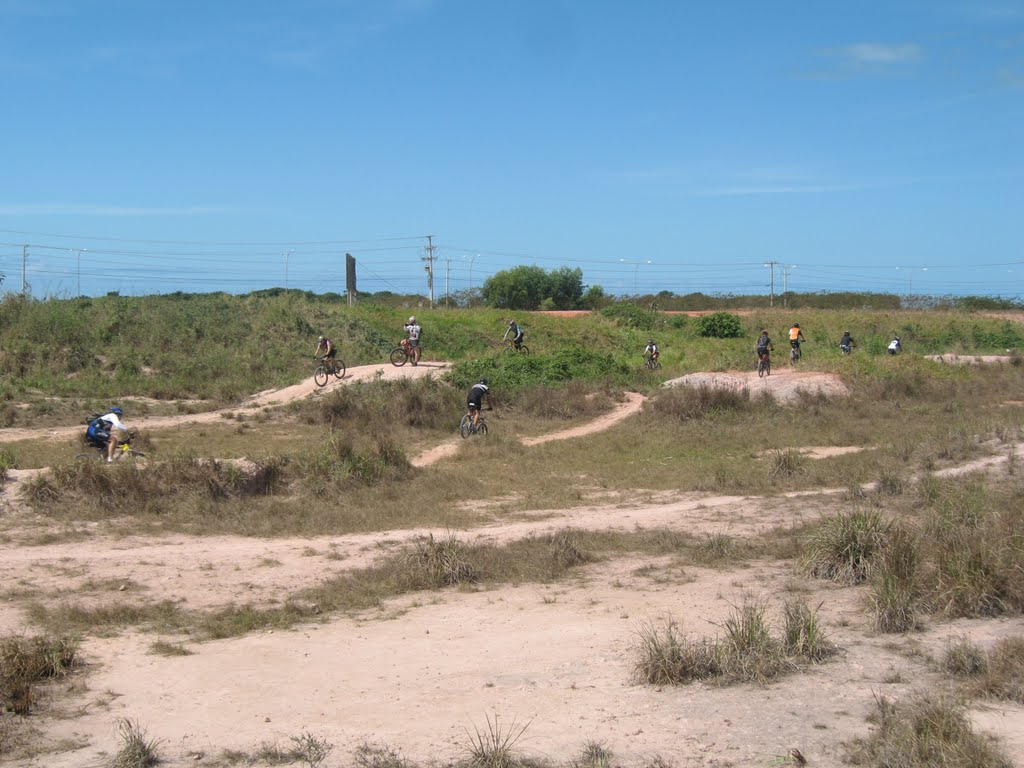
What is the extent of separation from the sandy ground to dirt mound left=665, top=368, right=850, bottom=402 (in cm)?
1601

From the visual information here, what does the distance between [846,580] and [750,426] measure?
13385 millimetres

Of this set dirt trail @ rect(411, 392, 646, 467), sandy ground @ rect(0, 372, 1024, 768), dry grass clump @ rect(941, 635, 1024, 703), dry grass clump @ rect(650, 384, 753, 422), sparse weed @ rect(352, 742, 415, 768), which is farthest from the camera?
dry grass clump @ rect(650, 384, 753, 422)

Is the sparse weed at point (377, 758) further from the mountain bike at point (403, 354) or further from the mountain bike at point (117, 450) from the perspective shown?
the mountain bike at point (403, 354)

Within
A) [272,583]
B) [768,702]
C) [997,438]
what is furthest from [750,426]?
[768,702]

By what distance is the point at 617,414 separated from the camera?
2559 centimetres

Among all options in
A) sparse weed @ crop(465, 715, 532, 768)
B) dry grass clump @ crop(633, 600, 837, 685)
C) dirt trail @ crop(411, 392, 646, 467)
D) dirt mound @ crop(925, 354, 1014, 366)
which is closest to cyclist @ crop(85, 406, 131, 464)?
dirt trail @ crop(411, 392, 646, 467)

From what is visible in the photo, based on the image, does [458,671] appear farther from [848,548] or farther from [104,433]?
[104,433]

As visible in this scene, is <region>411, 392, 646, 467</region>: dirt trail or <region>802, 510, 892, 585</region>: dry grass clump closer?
<region>802, 510, 892, 585</region>: dry grass clump

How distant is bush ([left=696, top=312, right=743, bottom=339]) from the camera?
4966 cm

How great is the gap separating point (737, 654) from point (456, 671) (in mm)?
2251

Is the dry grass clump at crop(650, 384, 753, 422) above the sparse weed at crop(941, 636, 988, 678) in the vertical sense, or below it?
above

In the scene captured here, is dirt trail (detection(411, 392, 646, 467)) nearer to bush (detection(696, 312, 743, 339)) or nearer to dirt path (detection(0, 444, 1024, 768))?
dirt path (detection(0, 444, 1024, 768))

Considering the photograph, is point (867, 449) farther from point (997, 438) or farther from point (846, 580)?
point (846, 580)

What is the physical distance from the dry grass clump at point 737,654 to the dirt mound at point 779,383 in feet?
58.1
